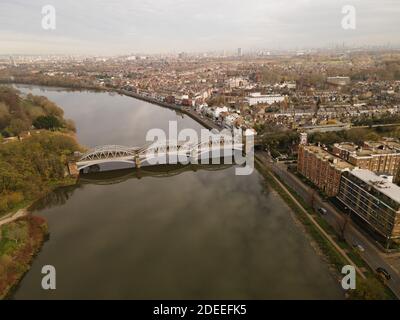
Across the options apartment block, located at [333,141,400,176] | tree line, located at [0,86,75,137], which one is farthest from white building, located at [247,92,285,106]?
apartment block, located at [333,141,400,176]

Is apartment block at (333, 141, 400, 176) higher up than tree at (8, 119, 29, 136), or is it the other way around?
tree at (8, 119, 29, 136)

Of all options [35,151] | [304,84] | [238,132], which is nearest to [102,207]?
[35,151]

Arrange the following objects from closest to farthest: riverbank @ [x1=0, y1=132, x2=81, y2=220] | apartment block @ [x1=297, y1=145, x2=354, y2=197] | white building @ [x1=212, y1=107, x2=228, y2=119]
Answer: apartment block @ [x1=297, y1=145, x2=354, y2=197]
riverbank @ [x1=0, y1=132, x2=81, y2=220]
white building @ [x1=212, y1=107, x2=228, y2=119]

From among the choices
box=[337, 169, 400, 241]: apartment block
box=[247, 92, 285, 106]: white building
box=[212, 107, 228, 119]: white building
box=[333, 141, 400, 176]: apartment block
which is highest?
box=[247, 92, 285, 106]: white building

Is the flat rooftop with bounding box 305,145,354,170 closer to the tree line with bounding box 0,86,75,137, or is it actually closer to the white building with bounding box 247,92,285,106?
the tree line with bounding box 0,86,75,137

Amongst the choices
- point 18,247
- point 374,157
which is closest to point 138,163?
point 18,247

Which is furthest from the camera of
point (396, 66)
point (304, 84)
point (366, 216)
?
point (396, 66)
